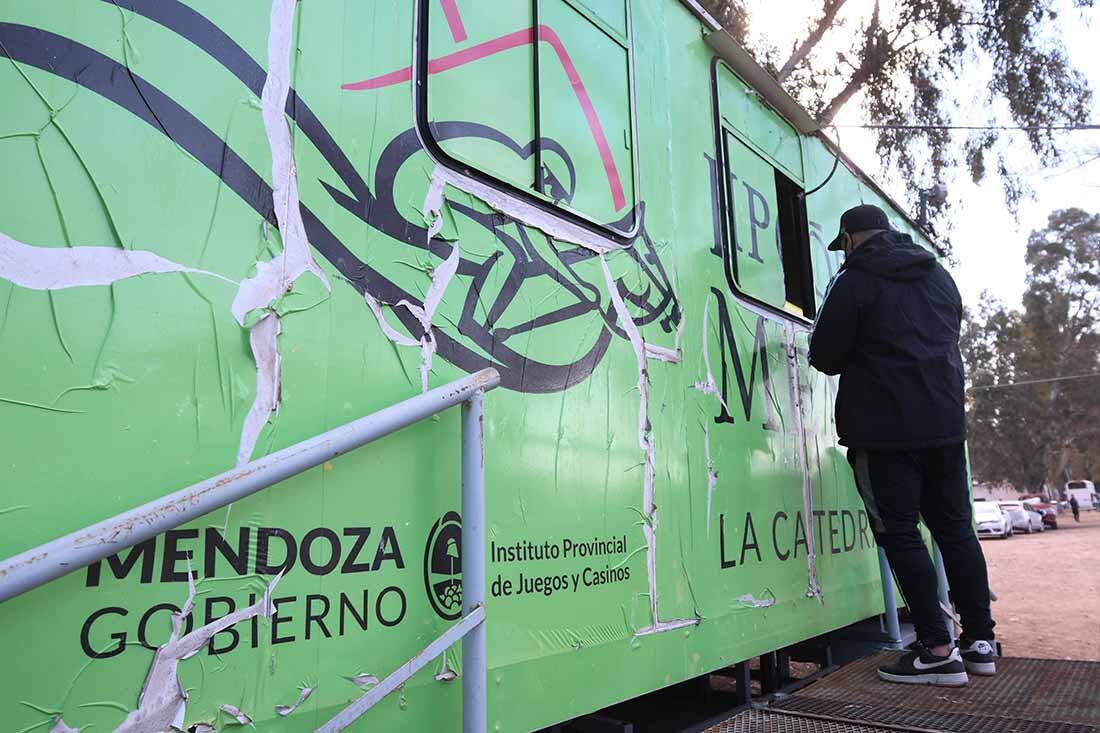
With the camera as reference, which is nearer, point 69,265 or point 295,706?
point 69,265

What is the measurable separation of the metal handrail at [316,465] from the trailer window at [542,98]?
51 cm

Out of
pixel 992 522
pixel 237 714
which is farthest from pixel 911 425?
pixel 992 522

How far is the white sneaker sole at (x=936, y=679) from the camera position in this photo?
2.58 metres

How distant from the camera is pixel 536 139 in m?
1.79

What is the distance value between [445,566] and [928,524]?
83.2 inches

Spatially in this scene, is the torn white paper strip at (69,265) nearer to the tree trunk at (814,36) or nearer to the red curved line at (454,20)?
the red curved line at (454,20)

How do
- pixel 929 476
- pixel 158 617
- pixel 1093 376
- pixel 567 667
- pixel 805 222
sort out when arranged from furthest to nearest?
pixel 1093 376
pixel 805 222
pixel 929 476
pixel 567 667
pixel 158 617

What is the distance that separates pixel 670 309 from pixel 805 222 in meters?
1.34

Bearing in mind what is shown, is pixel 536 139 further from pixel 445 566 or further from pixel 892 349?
pixel 892 349

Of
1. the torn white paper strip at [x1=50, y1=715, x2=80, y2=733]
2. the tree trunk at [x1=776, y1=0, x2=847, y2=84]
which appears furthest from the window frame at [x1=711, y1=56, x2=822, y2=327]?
the tree trunk at [x1=776, y1=0, x2=847, y2=84]

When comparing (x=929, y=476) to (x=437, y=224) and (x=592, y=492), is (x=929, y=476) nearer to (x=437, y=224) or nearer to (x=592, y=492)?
(x=592, y=492)

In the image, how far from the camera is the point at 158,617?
1.05m

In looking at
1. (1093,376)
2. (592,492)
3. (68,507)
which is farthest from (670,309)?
(1093,376)

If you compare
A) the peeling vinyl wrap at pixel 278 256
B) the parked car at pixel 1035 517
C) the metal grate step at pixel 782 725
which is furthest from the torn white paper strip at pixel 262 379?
the parked car at pixel 1035 517
